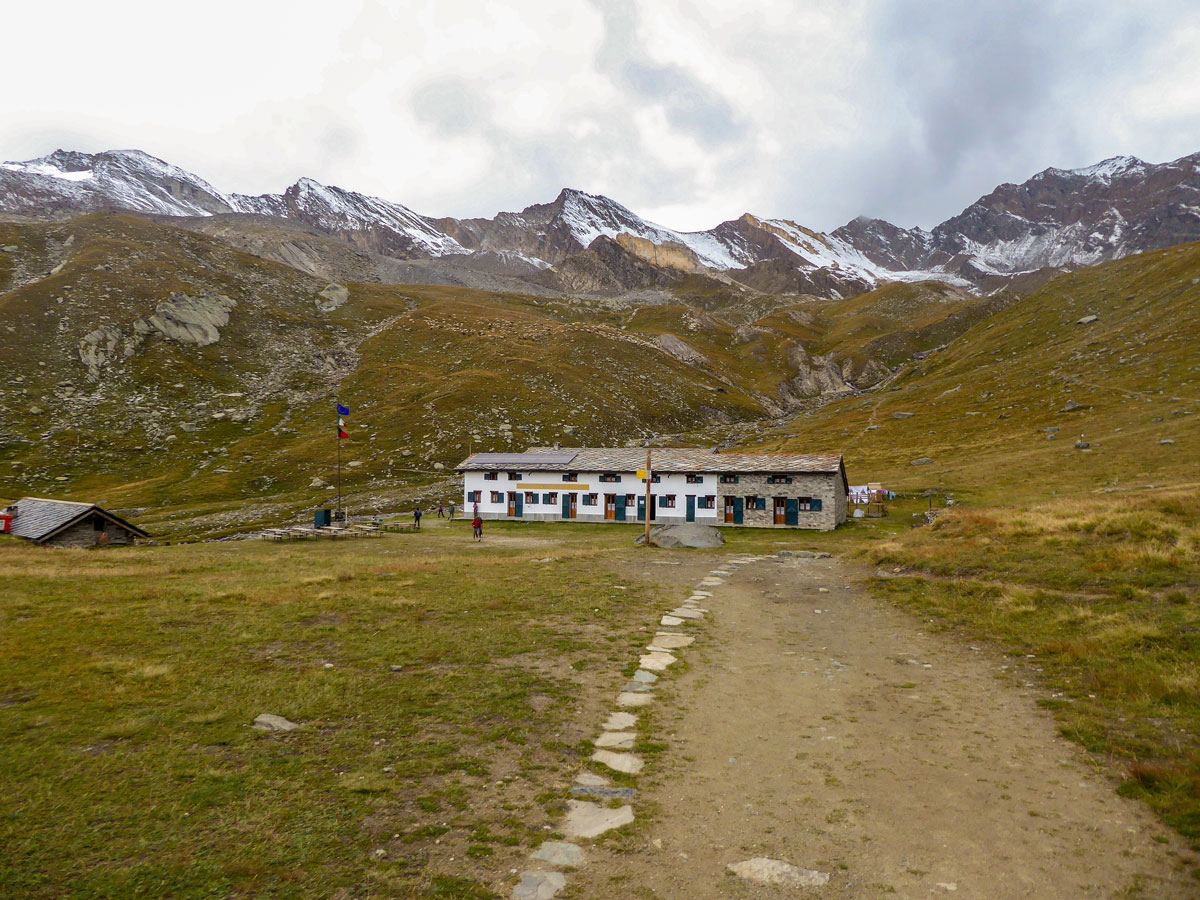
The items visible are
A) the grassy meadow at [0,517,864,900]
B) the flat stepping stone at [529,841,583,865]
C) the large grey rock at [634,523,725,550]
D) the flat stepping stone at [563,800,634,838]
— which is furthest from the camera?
the large grey rock at [634,523,725,550]

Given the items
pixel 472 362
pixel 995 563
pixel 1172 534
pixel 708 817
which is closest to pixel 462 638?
pixel 708 817

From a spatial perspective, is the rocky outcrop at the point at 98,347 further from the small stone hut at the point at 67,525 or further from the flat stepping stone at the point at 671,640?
the flat stepping stone at the point at 671,640

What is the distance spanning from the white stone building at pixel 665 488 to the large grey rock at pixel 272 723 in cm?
4812

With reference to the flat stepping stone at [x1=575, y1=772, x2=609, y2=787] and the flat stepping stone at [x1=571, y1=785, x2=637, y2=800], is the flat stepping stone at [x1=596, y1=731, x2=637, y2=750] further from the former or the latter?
the flat stepping stone at [x1=571, y1=785, x2=637, y2=800]

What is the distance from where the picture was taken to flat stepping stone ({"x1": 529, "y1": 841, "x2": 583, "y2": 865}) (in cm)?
685

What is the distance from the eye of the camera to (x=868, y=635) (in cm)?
1723

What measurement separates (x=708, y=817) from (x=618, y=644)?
8155mm

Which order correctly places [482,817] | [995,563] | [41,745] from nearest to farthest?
[482,817] → [41,745] → [995,563]

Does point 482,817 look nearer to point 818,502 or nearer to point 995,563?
point 995,563

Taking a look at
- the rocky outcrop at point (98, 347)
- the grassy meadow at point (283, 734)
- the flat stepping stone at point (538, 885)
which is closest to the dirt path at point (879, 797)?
the flat stepping stone at point (538, 885)

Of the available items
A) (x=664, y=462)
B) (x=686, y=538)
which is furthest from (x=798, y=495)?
(x=686, y=538)

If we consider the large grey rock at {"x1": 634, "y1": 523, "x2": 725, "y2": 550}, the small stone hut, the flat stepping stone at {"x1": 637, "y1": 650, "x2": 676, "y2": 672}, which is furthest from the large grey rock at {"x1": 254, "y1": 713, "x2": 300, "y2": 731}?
the small stone hut

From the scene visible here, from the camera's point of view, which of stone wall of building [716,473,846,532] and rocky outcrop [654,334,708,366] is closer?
stone wall of building [716,473,846,532]

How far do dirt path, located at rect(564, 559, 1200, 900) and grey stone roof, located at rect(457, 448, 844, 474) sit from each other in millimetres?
41026
